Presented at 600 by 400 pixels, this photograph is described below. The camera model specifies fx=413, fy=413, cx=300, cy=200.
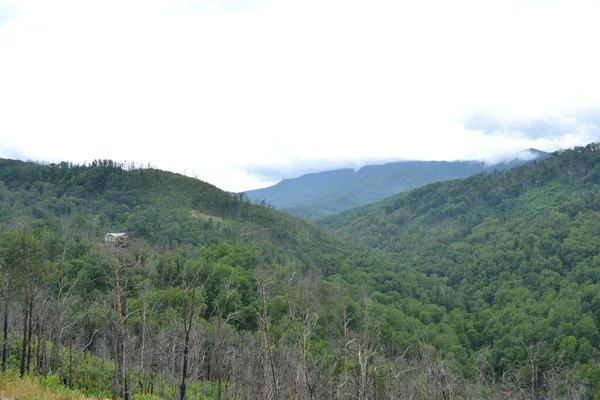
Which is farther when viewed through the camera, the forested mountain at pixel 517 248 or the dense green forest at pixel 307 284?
the forested mountain at pixel 517 248

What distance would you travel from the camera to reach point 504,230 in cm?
11144

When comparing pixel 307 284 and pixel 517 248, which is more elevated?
pixel 517 248

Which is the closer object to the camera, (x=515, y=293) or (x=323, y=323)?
(x=323, y=323)

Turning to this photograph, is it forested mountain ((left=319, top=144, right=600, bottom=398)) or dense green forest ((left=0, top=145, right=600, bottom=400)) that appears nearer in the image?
dense green forest ((left=0, top=145, right=600, bottom=400))

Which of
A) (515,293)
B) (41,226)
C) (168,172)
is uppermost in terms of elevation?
(168,172)

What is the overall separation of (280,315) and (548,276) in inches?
2314

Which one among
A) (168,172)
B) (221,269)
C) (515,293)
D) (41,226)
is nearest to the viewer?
(221,269)

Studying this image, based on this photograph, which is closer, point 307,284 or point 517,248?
point 307,284

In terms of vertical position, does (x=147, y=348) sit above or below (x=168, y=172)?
below

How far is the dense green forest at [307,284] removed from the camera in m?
29.3

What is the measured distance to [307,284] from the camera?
201ft

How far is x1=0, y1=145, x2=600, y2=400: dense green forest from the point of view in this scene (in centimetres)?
2930

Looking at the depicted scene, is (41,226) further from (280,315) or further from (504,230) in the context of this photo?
(504,230)

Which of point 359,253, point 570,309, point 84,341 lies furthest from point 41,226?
point 570,309
